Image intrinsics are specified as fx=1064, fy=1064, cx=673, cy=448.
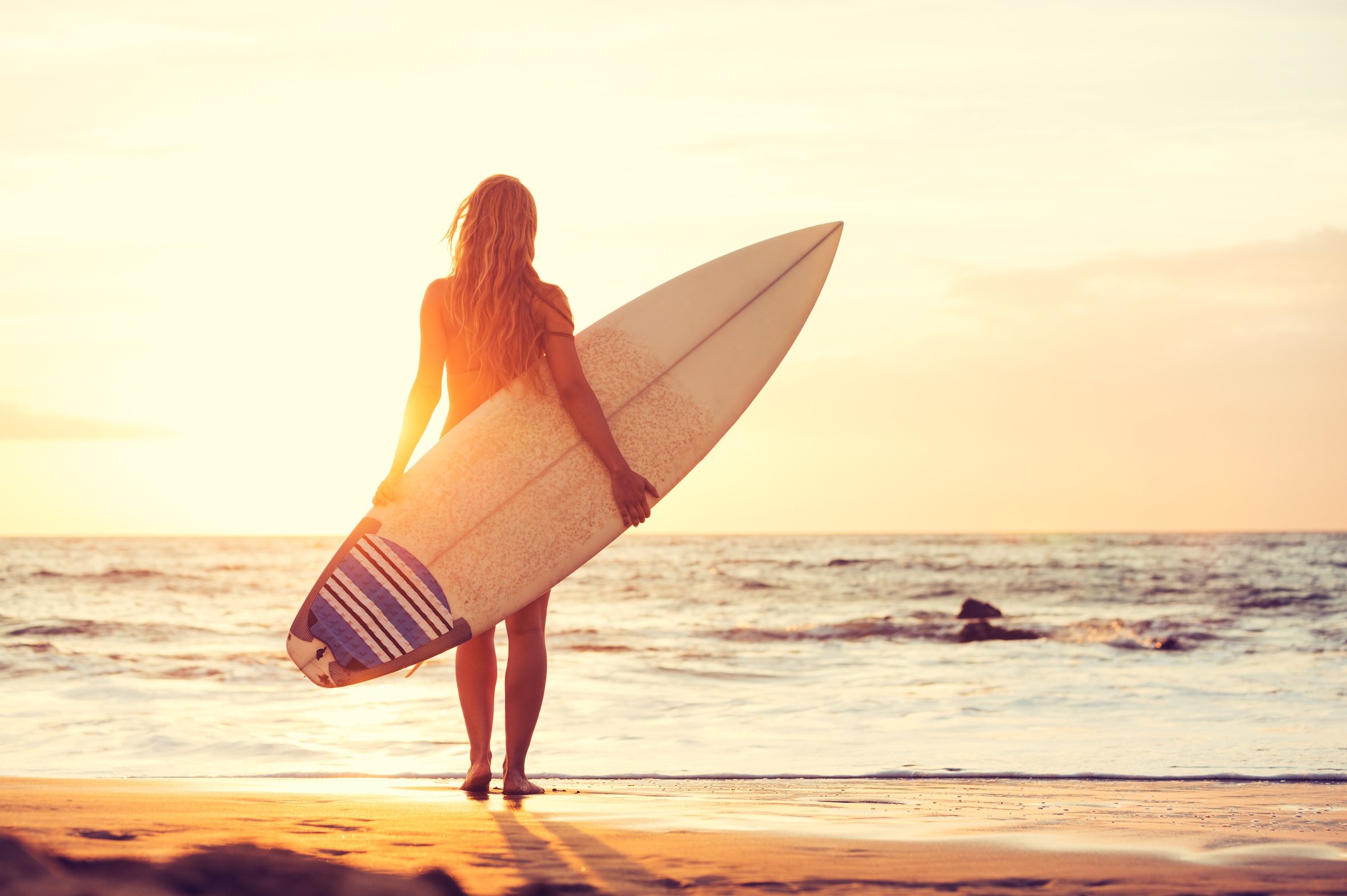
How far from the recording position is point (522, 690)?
2535 millimetres

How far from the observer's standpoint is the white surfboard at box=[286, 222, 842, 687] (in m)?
2.71

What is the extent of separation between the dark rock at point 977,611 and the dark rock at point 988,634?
2830 mm

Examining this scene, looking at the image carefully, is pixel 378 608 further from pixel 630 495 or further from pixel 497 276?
pixel 497 276

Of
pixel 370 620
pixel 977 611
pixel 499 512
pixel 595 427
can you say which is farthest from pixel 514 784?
pixel 977 611

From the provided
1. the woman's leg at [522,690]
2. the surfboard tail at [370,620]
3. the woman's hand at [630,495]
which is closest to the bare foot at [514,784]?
the woman's leg at [522,690]

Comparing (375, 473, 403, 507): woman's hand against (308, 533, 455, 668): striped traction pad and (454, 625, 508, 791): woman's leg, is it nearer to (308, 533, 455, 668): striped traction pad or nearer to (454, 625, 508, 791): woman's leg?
(308, 533, 455, 668): striped traction pad

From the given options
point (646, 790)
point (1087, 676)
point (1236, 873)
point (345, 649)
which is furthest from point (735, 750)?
point (1087, 676)

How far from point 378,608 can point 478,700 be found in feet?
1.20

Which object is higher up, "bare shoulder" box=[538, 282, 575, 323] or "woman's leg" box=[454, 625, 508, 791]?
"bare shoulder" box=[538, 282, 575, 323]

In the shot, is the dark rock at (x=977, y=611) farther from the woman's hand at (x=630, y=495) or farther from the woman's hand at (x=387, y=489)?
the woman's hand at (x=387, y=489)

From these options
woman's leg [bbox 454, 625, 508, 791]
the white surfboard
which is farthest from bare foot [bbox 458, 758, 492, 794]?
the white surfboard

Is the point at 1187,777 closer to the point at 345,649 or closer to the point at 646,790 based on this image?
the point at 646,790

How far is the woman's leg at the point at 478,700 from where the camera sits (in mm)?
2615

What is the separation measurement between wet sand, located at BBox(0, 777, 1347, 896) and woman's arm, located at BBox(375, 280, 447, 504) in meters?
0.86
